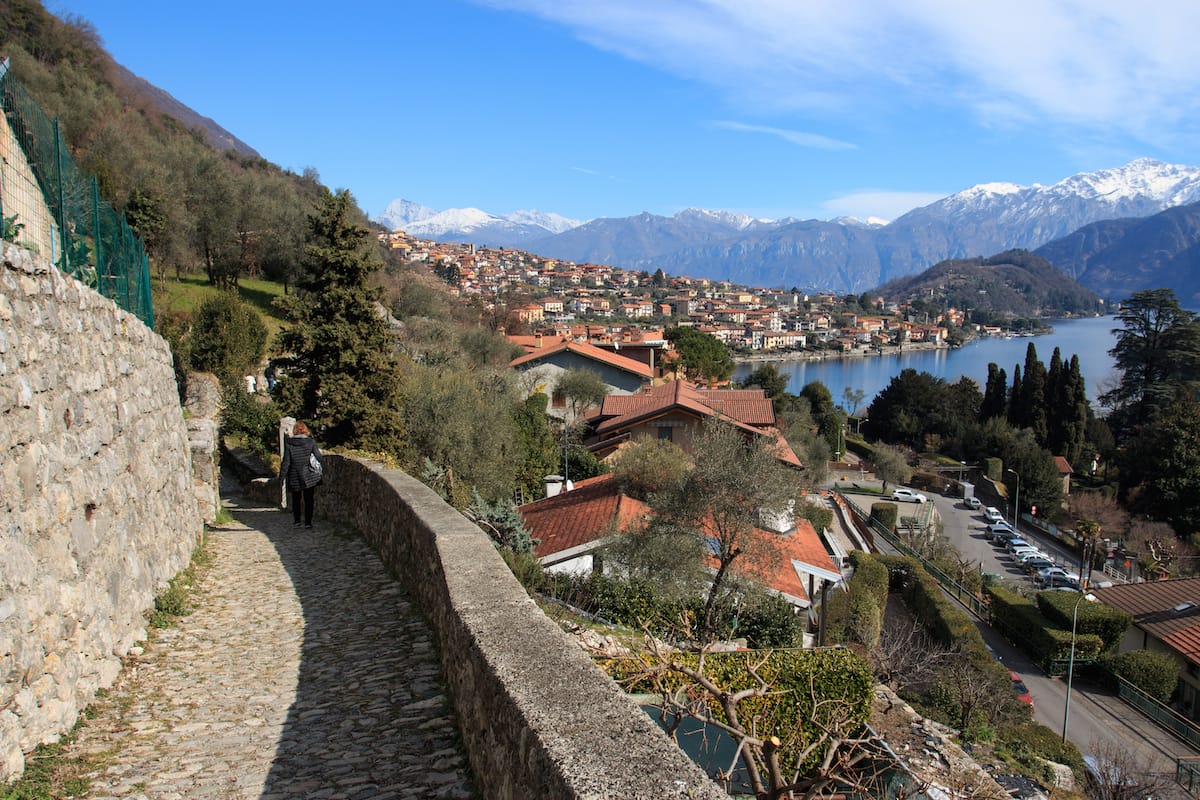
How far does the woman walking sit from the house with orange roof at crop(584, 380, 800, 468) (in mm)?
22163

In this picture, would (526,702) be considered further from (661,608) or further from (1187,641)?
(1187,641)

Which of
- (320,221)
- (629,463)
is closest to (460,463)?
(629,463)

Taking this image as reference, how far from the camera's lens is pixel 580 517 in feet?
62.9

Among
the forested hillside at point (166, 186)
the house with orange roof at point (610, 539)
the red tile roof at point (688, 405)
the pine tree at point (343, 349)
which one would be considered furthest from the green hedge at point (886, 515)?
the pine tree at point (343, 349)

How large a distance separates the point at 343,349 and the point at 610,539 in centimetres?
747

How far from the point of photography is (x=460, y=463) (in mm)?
20734

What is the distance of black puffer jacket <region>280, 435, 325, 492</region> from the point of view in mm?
10977

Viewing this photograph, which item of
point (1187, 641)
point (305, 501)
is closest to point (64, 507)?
point (305, 501)

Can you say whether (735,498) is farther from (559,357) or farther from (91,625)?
(559,357)

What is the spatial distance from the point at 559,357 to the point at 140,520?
4474cm

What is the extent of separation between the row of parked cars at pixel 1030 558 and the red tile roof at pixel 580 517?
26.2 m

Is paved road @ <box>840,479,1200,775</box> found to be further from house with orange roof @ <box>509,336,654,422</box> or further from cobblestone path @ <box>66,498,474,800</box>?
house with orange roof @ <box>509,336,654,422</box>

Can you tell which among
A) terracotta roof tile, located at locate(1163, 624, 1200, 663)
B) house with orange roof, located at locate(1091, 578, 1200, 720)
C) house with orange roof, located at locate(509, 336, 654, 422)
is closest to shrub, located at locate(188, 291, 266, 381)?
house with orange roof, located at locate(509, 336, 654, 422)

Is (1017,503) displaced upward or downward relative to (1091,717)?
downward
